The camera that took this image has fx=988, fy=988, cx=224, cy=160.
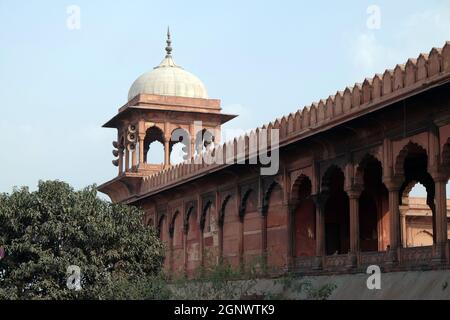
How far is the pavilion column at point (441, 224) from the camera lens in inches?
642

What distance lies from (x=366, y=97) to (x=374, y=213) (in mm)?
6414

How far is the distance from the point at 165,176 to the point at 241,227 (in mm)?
5017

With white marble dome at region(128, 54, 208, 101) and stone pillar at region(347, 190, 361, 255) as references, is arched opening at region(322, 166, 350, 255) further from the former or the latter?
white marble dome at region(128, 54, 208, 101)

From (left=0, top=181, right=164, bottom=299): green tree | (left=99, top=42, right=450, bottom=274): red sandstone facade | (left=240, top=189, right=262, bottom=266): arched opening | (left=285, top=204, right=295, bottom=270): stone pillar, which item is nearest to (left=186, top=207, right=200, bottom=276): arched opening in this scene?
(left=99, top=42, right=450, bottom=274): red sandstone facade

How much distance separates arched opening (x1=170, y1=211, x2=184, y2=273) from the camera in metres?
29.5

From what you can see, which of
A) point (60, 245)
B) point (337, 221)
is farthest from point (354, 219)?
point (60, 245)

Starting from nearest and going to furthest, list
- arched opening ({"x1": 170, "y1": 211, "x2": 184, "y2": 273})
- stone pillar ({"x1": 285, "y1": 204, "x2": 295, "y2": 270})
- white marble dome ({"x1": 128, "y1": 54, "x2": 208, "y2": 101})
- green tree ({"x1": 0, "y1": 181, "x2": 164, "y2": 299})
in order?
stone pillar ({"x1": 285, "y1": 204, "x2": 295, "y2": 270}), green tree ({"x1": 0, "y1": 181, "x2": 164, "y2": 299}), arched opening ({"x1": 170, "y1": 211, "x2": 184, "y2": 273}), white marble dome ({"x1": 128, "y1": 54, "x2": 208, "y2": 101})

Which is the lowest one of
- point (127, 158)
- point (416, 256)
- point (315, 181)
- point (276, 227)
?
point (416, 256)

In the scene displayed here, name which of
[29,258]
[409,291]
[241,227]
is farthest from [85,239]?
[409,291]

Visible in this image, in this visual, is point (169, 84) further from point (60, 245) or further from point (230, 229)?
point (60, 245)

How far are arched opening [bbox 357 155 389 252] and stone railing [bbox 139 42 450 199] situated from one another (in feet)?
9.53

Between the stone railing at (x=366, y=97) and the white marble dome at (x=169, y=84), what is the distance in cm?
951

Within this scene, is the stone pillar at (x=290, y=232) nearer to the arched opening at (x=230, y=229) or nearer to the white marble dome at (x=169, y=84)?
the arched opening at (x=230, y=229)

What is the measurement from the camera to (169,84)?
Answer: 112 feet
